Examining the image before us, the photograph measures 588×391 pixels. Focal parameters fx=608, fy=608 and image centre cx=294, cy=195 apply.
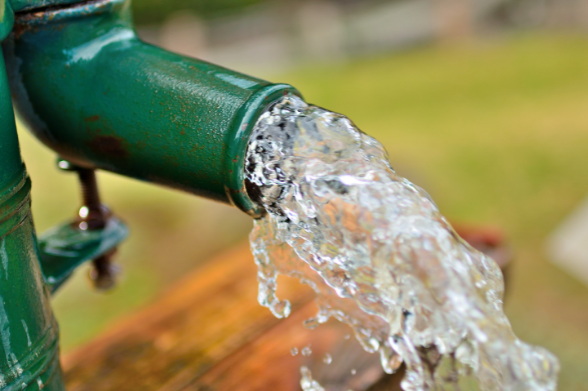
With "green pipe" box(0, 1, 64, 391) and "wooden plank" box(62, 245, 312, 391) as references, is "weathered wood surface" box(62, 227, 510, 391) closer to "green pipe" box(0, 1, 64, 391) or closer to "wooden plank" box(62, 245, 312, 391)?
"wooden plank" box(62, 245, 312, 391)

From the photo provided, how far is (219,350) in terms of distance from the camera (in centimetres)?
132

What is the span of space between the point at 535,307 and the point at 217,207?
1960 millimetres

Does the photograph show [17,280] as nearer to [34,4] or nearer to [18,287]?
[18,287]

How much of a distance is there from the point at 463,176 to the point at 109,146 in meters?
3.44

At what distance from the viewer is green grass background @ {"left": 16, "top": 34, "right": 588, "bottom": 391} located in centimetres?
300

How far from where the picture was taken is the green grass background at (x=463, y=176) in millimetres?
3000

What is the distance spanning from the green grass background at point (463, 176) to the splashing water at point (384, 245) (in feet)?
4.40

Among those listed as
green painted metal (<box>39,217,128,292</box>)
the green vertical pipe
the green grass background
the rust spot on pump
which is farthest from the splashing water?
the green grass background

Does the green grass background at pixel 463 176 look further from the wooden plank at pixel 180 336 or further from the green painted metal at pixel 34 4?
the green painted metal at pixel 34 4

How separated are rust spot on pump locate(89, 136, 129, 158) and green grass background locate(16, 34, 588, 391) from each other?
4.02 ft

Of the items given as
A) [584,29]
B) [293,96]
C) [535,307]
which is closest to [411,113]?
[535,307]

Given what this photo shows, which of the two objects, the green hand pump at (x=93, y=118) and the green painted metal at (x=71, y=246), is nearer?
the green hand pump at (x=93, y=118)

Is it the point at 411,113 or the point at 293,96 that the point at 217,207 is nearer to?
the point at 411,113

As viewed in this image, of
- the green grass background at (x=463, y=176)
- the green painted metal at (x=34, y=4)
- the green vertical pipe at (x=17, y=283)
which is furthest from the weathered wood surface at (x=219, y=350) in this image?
the green painted metal at (x=34, y=4)
